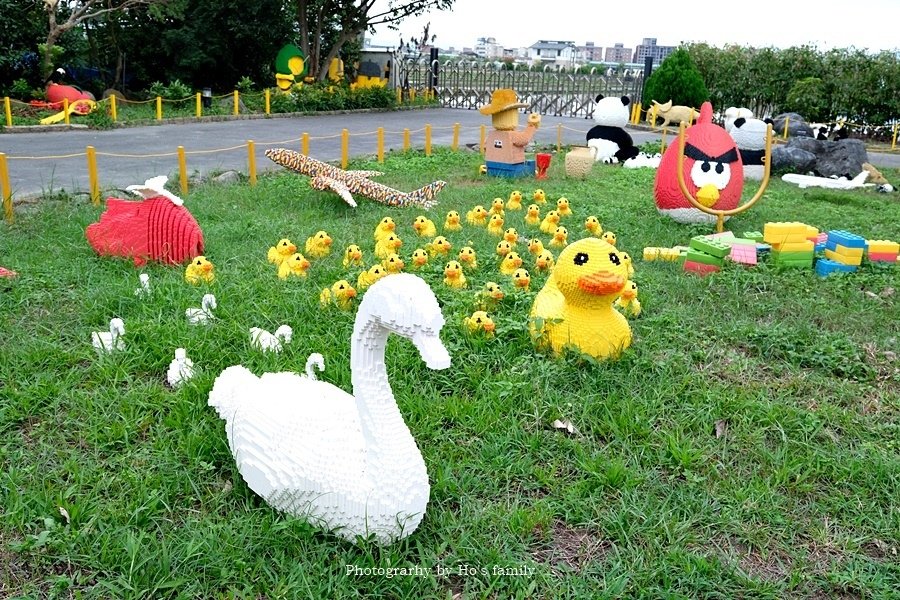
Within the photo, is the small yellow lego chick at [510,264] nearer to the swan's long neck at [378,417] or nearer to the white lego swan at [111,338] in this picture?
the white lego swan at [111,338]

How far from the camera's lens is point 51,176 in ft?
29.9

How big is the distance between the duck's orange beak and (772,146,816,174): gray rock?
1014 cm

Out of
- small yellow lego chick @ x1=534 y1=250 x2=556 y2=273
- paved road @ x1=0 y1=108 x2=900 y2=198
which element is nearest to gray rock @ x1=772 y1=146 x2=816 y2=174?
paved road @ x1=0 y1=108 x2=900 y2=198

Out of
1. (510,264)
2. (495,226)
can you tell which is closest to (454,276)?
(510,264)

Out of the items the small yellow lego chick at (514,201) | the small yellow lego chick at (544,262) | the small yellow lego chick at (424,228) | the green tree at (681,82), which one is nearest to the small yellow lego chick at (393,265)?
the small yellow lego chick at (544,262)

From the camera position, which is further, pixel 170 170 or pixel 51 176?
pixel 170 170

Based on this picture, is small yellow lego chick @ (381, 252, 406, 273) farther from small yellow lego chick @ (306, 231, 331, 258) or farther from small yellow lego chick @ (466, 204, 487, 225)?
small yellow lego chick @ (466, 204, 487, 225)

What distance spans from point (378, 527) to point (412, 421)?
883mm

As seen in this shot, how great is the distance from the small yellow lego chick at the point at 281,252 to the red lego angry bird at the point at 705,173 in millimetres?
4133

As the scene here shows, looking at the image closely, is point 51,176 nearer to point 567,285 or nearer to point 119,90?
point 567,285

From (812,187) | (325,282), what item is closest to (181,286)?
(325,282)

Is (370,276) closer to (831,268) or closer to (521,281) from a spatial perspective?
(521,281)

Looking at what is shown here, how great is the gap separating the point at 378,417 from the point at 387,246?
3.02 meters

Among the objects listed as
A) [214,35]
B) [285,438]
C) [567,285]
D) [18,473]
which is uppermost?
[214,35]
